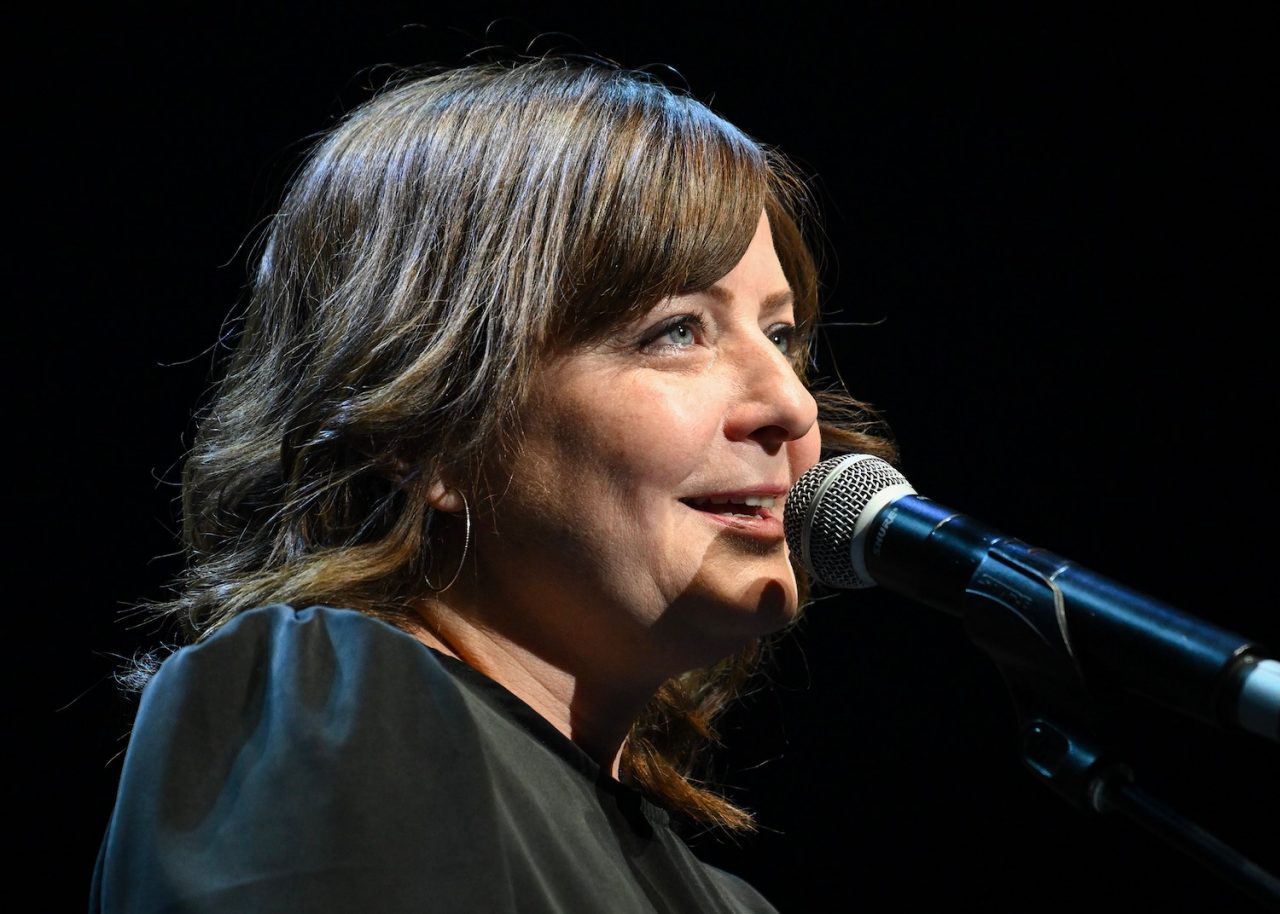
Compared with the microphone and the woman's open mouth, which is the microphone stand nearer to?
the microphone

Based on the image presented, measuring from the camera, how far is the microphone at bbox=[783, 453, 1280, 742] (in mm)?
898

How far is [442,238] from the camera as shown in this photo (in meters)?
1.60

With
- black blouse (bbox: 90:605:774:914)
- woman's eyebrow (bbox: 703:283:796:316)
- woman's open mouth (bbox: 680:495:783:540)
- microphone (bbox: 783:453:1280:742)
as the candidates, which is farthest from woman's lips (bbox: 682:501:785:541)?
black blouse (bbox: 90:605:774:914)

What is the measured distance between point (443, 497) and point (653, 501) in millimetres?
282

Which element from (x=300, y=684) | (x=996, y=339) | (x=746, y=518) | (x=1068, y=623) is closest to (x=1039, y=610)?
(x=1068, y=623)

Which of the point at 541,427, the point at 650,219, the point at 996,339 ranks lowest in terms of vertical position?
the point at 996,339

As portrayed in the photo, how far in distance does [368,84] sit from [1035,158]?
1624 mm

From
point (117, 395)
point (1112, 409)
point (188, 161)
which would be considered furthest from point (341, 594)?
point (1112, 409)


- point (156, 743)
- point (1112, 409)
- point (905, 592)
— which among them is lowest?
point (1112, 409)

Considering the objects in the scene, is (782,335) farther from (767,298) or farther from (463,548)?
(463,548)

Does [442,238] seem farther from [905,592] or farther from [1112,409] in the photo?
[1112,409]

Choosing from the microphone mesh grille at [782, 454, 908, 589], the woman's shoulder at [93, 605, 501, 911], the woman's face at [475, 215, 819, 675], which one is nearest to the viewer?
the woman's shoulder at [93, 605, 501, 911]

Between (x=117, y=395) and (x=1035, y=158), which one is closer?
(x=117, y=395)

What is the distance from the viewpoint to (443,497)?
62.0 inches
